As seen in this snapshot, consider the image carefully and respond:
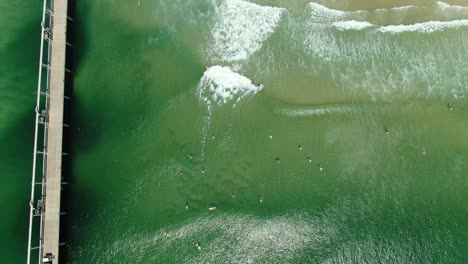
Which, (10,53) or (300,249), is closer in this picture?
(300,249)

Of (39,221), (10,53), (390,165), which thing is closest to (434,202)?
(390,165)

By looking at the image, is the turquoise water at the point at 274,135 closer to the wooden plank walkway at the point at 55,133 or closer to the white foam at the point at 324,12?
the white foam at the point at 324,12

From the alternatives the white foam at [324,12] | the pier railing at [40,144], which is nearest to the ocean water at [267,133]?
the white foam at [324,12]

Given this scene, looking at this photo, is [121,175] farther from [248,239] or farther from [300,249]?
[300,249]

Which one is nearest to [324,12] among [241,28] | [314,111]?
[241,28]

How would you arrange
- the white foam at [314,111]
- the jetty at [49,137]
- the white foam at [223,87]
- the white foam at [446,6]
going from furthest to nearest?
the white foam at [446,6] < the white foam at [223,87] < the white foam at [314,111] < the jetty at [49,137]
